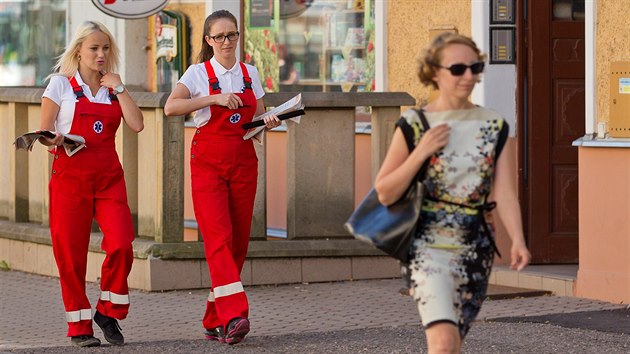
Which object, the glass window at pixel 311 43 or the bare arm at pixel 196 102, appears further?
the glass window at pixel 311 43

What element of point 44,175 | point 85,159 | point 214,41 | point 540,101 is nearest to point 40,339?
point 85,159

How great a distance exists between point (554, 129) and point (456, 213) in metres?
5.80

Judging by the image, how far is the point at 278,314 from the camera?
10.3 m

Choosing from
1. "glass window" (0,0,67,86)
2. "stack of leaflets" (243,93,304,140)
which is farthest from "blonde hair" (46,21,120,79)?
"glass window" (0,0,67,86)

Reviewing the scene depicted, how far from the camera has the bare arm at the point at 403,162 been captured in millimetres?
6035

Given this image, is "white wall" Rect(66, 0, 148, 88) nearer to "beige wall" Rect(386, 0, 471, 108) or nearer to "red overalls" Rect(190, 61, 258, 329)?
"beige wall" Rect(386, 0, 471, 108)

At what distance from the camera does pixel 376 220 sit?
6188 millimetres

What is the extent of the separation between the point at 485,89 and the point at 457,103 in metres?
5.49

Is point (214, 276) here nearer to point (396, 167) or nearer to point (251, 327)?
point (251, 327)

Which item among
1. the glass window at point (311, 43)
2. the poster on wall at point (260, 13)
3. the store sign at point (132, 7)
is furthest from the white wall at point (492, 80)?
the poster on wall at point (260, 13)

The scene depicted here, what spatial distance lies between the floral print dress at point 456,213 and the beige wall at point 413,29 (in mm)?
5911

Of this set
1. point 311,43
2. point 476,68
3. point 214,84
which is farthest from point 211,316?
point 311,43

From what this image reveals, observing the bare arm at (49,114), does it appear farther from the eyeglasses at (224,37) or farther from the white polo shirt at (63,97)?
the eyeglasses at (224,37)

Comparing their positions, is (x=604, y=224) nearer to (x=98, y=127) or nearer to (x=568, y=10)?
(x=568, y=10)
